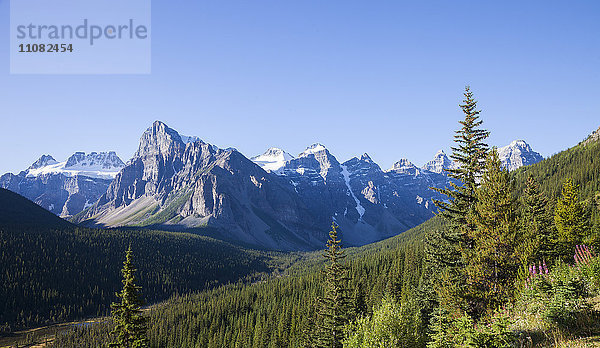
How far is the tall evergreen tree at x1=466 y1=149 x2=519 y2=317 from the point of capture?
22.2 meters

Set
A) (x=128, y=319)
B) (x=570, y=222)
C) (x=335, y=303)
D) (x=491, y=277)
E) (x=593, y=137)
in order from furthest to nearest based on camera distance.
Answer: (x=593, y=137) → (x=570, y=222) → (x=335, y=303) → (x=128, y=319) → (x=491, y=277)

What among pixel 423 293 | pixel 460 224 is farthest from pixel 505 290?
pixel 423 293

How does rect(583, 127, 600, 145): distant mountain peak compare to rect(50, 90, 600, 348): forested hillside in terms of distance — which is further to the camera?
rect(583, 127, 600, 145): distant mountain peak

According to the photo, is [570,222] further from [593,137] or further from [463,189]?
[593,137]

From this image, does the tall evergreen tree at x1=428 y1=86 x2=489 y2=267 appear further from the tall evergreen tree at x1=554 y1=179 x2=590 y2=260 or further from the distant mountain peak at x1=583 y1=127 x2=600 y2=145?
the distant mountain peak at x1=583 y1=127 x2=600 y2=145

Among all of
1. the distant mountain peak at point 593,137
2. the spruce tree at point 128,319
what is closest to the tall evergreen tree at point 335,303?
the spruce tree at point 128,319

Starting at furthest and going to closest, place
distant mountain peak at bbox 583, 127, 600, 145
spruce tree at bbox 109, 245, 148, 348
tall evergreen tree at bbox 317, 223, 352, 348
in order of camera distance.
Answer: distant mountain peak at bbox 583, 127, 600, 145, tall evergreen tree at bbox 317, 223, 352, 348, spruce tree at bbox 109, 245, 148, 348

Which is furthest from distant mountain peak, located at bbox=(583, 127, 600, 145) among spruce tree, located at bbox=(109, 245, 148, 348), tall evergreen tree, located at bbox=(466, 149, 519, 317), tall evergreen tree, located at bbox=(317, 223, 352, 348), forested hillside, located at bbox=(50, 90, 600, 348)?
spruce tree, located at bbox=(109, 245, 148, 348)

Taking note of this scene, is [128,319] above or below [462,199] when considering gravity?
below

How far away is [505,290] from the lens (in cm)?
2172

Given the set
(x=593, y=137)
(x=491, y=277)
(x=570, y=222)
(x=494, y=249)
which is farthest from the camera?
(x=593, y=137)

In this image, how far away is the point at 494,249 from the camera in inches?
877

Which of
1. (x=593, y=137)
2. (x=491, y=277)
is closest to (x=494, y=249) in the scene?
(x=491, y=277)

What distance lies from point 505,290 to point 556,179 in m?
159
